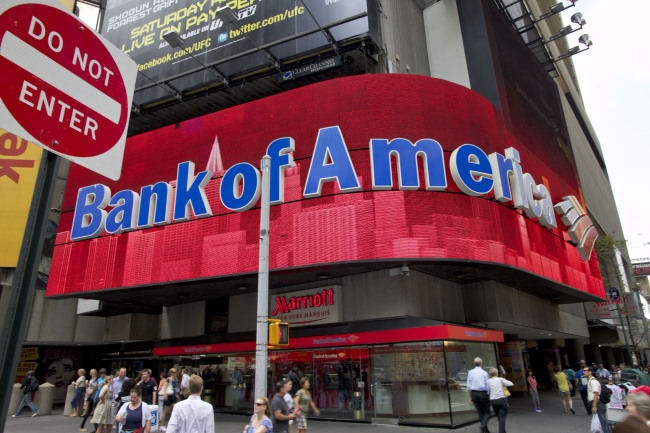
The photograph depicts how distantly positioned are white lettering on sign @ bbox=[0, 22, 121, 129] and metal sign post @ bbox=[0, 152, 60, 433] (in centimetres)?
49

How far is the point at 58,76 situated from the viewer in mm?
2945

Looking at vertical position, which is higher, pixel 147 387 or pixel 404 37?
pixel 404 37

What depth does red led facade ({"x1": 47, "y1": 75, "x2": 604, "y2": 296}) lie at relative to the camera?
14.1m

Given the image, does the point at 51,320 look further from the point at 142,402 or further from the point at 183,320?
the point at 142,402

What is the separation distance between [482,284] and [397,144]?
777 centimetres

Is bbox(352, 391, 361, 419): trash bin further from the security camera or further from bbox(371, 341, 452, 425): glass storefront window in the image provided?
the security camera

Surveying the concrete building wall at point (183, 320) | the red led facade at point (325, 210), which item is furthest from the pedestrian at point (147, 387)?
the concrete building wall at point (183, 320)

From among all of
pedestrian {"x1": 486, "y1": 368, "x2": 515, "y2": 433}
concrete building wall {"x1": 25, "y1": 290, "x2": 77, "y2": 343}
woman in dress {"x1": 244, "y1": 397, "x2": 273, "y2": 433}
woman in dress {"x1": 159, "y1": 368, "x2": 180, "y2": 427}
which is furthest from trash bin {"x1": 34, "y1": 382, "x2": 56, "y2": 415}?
pedestrian {"x1": 486, "y1": 368, "x2": 515, "y2": 433}

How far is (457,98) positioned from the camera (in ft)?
54.0

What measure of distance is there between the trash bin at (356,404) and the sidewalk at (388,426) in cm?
45

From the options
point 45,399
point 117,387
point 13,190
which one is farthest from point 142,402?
point 13,190

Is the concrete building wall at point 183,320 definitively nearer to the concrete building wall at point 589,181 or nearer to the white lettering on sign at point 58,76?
the white lettering on sign at point 58,76

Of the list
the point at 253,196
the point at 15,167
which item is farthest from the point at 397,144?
the point at 15,167

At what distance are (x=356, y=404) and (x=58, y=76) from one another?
1464 centimetres
